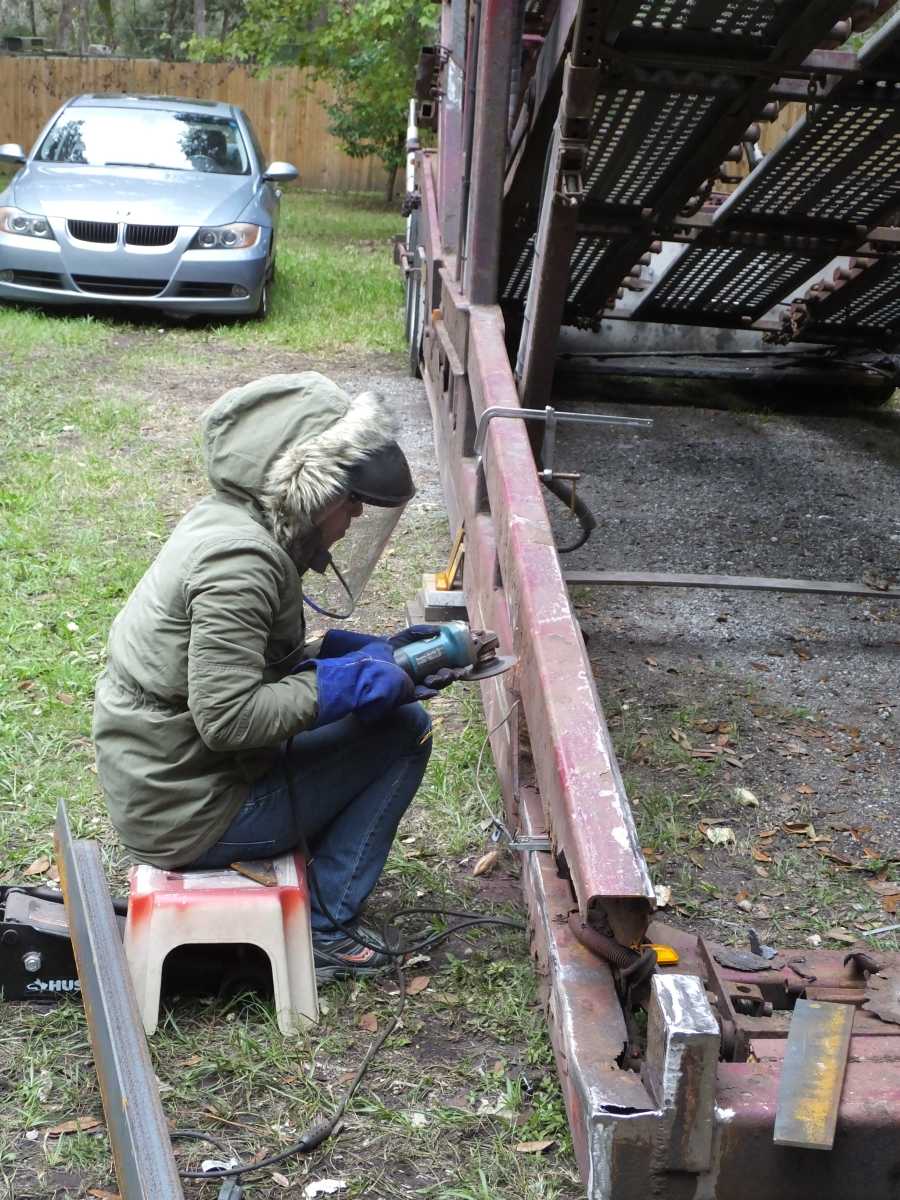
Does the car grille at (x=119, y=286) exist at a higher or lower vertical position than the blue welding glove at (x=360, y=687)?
lower

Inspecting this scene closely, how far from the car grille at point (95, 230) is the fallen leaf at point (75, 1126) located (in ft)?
29.5

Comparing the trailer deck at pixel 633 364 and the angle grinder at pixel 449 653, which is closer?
the trailer deck at pixel 633 364

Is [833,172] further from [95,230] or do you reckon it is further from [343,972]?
[95,230]

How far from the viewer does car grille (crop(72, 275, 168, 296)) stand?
428 inches

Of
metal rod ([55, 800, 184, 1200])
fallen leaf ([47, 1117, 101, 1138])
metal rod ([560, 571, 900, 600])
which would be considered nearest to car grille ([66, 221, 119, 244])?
metal rod ([560, 571, 900, 600])

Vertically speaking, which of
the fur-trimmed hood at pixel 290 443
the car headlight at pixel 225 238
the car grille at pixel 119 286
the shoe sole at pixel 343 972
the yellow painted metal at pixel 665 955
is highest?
the fur-trimmed hood at pixel 290 443

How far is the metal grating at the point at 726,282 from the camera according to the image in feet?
22.6

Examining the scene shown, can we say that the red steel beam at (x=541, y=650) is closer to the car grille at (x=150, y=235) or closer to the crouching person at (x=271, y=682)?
the crouching person at (x=271, y=682)

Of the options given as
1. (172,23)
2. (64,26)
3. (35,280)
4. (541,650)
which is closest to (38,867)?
(541,650)

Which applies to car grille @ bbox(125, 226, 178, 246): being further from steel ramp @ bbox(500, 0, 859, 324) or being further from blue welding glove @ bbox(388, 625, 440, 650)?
blue welding glove @ bbox(388, 625, 440, 650)

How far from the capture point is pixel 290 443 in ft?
9.65

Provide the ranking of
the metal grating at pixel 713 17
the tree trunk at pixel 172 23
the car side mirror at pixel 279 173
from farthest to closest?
the tree trunk at pixel 172 23, the car side mirror at pixel 279 173, the metal grating at pixel 713 17

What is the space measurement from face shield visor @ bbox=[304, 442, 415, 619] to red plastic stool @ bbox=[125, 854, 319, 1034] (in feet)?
2.42

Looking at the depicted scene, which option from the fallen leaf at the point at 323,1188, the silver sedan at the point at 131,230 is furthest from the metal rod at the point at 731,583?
the silver sedan at the point at 131,230
